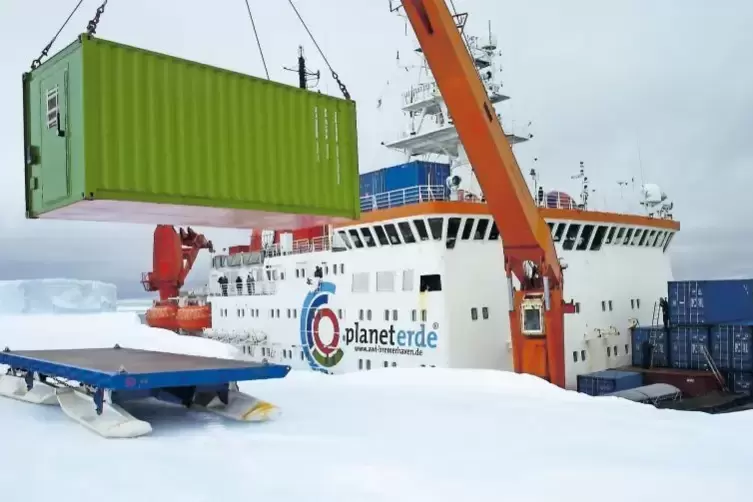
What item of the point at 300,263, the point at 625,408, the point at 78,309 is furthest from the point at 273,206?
the point at 78,309

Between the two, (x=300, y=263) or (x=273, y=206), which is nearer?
(x=273, y=206)

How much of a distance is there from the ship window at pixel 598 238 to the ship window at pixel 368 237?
21.9 ft

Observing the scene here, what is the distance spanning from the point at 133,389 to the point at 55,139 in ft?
12.7

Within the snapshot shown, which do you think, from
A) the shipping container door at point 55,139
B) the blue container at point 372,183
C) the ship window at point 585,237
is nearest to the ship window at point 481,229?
the ship window at point 585,237

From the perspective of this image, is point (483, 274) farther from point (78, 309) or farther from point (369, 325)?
point (78, 309)

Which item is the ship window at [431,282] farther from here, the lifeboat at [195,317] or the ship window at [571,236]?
the lifeboat at [195,317]

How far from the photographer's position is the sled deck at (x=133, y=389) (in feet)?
22.4

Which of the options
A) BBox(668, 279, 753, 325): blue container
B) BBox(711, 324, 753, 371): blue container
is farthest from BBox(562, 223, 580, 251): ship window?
BBox(711, 324, 753, 371): blue container

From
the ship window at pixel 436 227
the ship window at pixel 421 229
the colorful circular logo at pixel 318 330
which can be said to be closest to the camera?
the ship window at pixel 436 227

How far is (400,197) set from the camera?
18047mm

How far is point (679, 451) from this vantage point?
20.7 feet

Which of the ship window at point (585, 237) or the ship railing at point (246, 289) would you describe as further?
the ship railing at point (246, 289)

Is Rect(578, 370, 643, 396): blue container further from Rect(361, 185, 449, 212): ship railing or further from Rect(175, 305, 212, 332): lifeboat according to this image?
Rect(175, 305, 212, 332): lifeboat

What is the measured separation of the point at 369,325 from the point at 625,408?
946 cm
